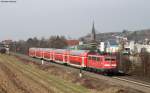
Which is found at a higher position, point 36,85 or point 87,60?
point 87,60

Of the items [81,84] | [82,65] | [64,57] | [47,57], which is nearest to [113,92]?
[81,84]

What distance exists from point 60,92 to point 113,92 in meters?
3.92

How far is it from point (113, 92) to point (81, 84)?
7945 millimetres

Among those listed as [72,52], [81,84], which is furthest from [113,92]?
[72,52]

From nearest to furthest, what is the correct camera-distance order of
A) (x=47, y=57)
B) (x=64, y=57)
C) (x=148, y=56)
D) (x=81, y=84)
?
(x=81, y=84) < (x=148, y=56) < (x=64, y=57) < (x=47, y=57)

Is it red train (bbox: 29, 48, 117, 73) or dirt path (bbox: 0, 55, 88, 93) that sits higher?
red train (bbox: 29, 48, 117, 73)

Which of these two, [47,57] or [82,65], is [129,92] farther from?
[47,57]

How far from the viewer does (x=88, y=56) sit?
54875 mm

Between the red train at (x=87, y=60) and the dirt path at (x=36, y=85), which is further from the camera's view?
the red train at (x=87, y=60)

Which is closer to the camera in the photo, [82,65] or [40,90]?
[40,90]

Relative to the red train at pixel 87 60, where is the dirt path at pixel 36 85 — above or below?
below

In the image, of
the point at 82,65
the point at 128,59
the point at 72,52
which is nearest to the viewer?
the point at 128,59

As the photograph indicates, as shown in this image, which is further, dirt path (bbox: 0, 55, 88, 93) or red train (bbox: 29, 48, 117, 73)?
red train (bbox: 29, 48, 117, 73)

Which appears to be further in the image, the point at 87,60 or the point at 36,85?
the point at 87,60
